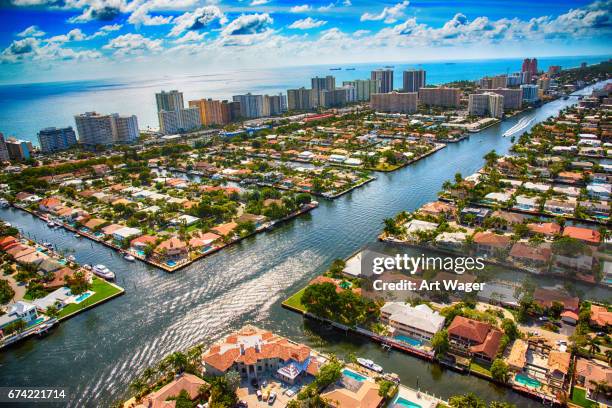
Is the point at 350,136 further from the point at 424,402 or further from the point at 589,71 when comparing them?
the point at 589,71

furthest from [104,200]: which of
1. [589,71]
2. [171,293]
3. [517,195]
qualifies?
[589,71]

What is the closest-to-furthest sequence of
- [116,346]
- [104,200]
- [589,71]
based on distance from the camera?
1. [116,346]
2. [104,200]
3. [589,71]

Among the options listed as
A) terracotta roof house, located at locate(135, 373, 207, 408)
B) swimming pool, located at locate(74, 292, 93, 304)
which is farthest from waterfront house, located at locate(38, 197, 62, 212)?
terracotta roof house, located at locate(135, 373, 207, 408)

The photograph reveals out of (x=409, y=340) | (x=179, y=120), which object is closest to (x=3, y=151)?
(x=179, y=120)

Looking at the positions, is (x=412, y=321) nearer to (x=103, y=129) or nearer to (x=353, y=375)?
(x=353, y=375)

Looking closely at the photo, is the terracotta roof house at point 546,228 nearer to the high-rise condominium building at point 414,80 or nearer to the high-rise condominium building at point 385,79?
the high-rise condominium building at point 414,80
